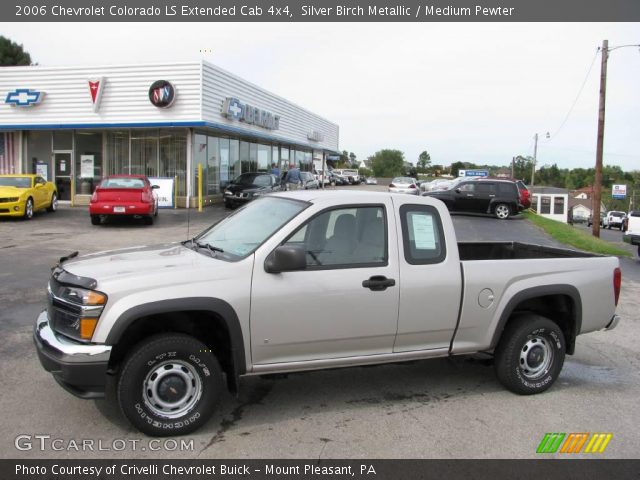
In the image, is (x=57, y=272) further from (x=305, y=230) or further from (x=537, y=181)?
(x=537, y=181)

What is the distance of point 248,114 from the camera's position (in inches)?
1131

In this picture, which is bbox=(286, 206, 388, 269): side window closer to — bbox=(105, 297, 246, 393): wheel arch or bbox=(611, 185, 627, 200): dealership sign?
bbox=(105, 297, 246, 393): wheel arch

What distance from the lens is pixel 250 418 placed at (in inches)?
179

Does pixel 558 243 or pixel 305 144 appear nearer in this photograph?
pixel 558 243

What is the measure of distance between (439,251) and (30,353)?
4.18m

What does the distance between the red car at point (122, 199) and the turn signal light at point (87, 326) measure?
14.7 metres

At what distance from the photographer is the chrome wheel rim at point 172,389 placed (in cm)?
409

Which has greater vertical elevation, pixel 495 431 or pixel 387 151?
pixel 387 151

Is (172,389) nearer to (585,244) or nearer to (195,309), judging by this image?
(195,309)

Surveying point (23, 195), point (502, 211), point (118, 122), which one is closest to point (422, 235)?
point (23, 195)

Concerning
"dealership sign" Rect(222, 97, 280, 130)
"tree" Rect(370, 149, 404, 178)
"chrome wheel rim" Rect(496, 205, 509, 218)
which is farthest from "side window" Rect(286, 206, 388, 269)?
"tree" Rect(370, 149, 404, 178)

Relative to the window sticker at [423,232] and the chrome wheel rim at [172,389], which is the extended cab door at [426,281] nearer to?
the window sticker at [423,232]
